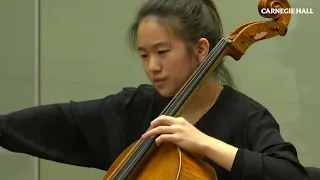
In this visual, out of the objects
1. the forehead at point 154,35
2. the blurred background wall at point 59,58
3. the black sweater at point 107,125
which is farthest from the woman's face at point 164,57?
the blurred background wall at point 59,58

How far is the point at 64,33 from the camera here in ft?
5.91

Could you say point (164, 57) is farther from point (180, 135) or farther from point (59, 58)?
point (59, 58)

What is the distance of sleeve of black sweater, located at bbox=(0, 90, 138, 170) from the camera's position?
1124mm

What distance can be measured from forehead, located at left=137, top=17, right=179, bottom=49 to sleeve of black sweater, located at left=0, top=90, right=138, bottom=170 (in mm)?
206

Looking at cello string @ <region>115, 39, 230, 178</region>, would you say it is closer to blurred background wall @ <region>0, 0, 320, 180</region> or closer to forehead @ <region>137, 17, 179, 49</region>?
forehead @ <region>137, 17, 179, 49</region>

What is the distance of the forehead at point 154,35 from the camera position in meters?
0.99

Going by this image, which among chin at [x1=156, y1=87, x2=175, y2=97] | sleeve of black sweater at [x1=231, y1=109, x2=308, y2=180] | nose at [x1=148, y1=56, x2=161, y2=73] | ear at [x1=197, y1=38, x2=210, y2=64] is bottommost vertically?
sleeve of black sweater at [x1=231, y1=109, x2=308, y2=180]

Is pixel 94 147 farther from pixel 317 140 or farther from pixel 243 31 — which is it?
pixel 317 140

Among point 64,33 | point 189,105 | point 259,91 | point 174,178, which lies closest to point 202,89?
point 189,105

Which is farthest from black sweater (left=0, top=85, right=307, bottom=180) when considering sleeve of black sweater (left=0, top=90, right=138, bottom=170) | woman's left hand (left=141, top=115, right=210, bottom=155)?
woman's left hand (left=141, top=115, right=210, bottom=155)

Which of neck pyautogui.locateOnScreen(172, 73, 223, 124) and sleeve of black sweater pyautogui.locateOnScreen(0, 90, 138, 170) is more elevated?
neck pyautogui.locateOnScreen(172, 73, 223, 124)

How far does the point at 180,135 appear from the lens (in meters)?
0.90

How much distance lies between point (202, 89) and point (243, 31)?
0.15 meters

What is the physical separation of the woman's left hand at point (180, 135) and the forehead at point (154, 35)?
0.53ft
